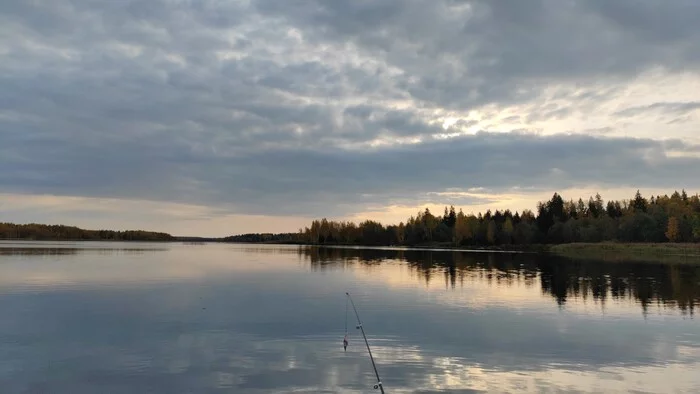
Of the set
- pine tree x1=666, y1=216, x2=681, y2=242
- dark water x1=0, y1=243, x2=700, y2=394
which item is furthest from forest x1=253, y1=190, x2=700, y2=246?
dark water x1=0, y1=243, x2=700, y2=394

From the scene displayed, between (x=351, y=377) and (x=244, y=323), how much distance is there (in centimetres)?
941

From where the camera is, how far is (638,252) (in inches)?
4126

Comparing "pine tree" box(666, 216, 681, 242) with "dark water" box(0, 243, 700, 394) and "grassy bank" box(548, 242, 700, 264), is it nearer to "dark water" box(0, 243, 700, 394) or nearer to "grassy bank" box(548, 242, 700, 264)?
"grassy bank" box(548, 242, 700, 264)

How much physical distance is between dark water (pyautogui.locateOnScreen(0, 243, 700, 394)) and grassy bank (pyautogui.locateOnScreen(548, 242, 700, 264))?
56.1 metres

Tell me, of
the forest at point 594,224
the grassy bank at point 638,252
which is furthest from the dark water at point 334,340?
the forest at point 594,224

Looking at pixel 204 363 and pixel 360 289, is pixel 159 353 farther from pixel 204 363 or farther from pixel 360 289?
pixel 360 289

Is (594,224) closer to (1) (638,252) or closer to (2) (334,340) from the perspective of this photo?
(1) (638,252)

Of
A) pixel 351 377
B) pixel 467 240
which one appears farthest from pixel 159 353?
pixel 467 240

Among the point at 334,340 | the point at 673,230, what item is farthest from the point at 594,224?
the point at 334,340

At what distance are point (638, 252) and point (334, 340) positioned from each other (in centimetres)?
10700

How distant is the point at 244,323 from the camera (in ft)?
72.7

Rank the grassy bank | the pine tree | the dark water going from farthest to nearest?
the pine tree → the grassy bank → the dark water

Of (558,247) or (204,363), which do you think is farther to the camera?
(558,247)

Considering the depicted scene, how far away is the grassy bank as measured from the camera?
277 ft
